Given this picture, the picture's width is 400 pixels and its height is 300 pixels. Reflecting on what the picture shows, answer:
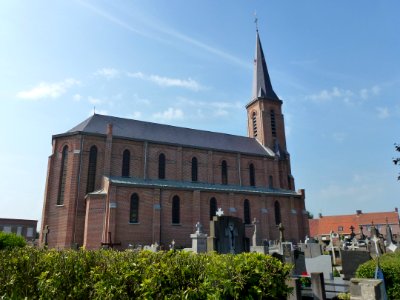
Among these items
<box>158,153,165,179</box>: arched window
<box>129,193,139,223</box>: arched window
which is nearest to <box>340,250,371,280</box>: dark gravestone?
<box>129,193,139,223</box>: arched window

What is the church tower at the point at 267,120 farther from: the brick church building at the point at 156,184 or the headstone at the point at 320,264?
the headstone at the point at 320,264

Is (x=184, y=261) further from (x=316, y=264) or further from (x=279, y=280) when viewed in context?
(x=316, y=264)

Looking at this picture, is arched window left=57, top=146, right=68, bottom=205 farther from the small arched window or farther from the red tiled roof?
the red tiled roof

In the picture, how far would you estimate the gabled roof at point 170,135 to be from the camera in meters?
26.0

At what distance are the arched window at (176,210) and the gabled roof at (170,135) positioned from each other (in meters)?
5.83

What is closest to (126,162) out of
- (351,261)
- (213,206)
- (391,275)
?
(213,206)

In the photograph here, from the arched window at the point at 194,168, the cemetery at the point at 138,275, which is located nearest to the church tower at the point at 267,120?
the arched window at the point at 194,168

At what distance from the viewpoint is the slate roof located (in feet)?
76.4

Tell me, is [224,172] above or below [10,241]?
above

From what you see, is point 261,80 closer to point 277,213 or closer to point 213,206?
point 277,213

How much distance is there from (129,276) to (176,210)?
19.8 m

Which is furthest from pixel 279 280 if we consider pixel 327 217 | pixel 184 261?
pixel 327 217

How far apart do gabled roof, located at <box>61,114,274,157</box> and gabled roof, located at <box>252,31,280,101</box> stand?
580 centimetres

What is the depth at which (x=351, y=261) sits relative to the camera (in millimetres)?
11445
